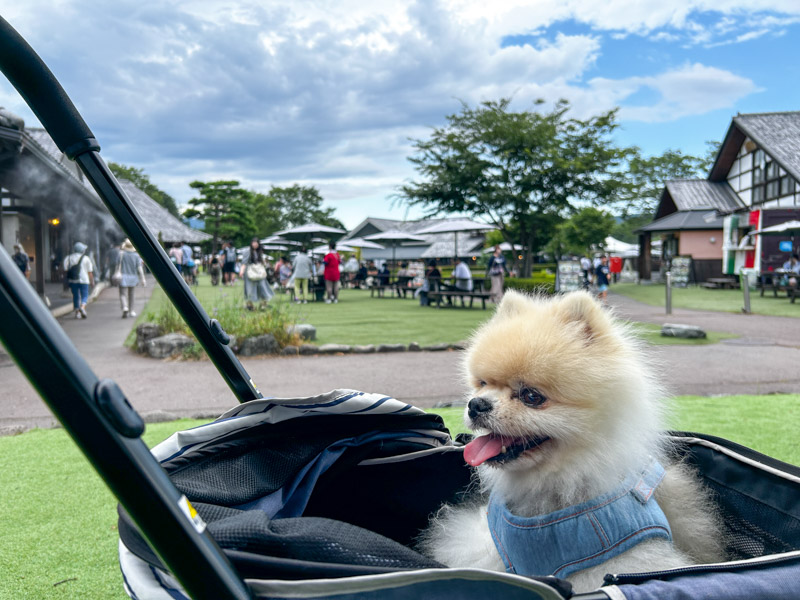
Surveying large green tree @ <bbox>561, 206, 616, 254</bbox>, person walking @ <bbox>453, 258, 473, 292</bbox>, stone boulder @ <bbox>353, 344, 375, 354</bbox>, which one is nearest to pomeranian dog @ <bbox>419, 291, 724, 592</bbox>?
stone boulder @ <bbox>353, 344, 375, 354</bbox>

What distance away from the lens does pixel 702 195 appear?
106 ft

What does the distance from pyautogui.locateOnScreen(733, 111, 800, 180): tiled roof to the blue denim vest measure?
2671 centimetres

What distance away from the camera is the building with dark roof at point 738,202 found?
24516 mm

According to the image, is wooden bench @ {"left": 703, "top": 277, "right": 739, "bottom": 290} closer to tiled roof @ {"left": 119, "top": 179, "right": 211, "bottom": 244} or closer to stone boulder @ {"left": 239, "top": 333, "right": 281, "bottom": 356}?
stone boulder @ {"left": 239, "top": 333, "right": 281, "bottom": 356}

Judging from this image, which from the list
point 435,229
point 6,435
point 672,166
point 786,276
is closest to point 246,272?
point 435,229

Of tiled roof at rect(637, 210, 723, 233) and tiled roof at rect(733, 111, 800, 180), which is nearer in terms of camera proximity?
tiled roof at rect(733, 111, 800, 180)

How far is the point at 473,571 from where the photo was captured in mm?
1110

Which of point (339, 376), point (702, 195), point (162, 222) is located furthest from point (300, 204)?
point (339, 376)

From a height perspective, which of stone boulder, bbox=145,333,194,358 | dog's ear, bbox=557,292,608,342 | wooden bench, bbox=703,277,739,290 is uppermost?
dog's ear, bbox=557,292,608,342

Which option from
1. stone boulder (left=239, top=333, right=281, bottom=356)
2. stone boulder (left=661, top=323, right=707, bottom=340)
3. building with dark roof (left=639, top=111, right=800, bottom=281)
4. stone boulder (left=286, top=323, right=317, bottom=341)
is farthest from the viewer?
building with dark roof (left=639, top=111, right=800, bottom=281)

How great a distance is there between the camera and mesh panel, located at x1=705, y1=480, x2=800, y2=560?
5.82 ft

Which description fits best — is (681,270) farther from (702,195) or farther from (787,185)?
(787,185)

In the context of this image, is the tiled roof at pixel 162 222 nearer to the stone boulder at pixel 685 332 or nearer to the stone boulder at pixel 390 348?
the stone boulder at pixel 390 348

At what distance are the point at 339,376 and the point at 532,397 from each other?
6.03 meters
